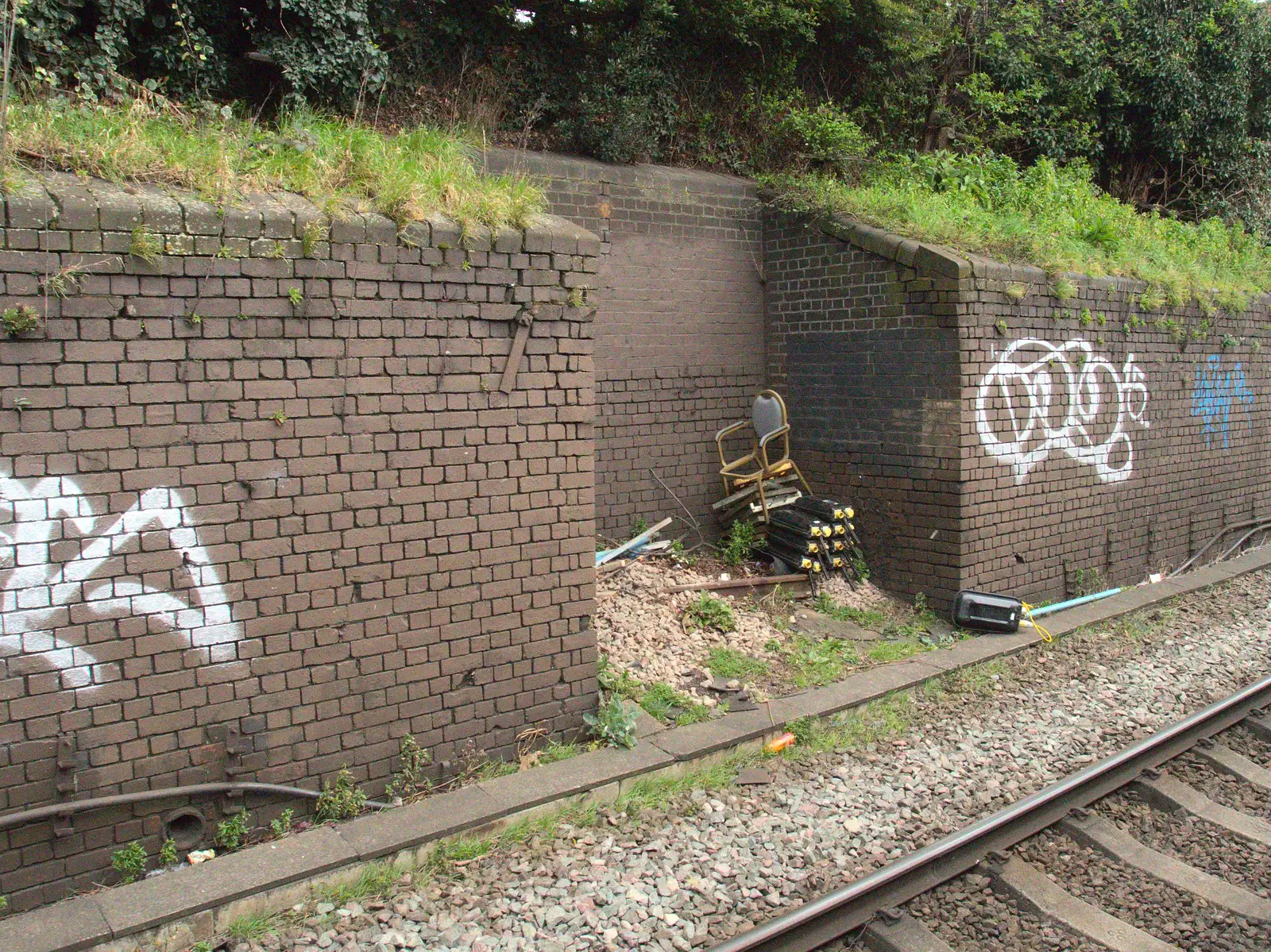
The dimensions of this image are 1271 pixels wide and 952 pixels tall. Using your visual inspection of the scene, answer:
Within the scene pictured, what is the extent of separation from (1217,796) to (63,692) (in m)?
6.03

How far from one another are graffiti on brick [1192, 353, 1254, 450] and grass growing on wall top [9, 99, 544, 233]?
826 centimetres

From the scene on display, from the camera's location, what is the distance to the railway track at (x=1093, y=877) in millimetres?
4125

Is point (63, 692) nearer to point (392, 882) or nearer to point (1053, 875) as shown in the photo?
point (392, 882)

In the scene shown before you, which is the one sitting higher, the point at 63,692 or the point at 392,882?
the point at 63,692

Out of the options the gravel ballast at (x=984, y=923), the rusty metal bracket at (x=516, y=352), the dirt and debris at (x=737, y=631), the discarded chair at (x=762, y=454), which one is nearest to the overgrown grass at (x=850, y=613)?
the dirt and debris at (x=737, y=631)

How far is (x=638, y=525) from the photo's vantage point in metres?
8.53

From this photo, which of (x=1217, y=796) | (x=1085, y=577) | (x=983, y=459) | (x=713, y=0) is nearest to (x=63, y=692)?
(x=1217, y=796)

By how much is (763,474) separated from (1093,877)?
4.58 metres

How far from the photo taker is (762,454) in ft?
28.6

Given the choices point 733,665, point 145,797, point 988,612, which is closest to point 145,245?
point 145,797

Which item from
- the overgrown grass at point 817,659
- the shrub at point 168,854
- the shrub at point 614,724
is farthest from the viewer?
the overgrown grass at point 817,659

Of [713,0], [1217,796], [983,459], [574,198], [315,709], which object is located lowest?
[1217,796]

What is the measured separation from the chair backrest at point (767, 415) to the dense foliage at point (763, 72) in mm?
2652

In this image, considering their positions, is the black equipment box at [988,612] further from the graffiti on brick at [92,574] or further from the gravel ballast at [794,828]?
the graffiti on brick at [92,574]
